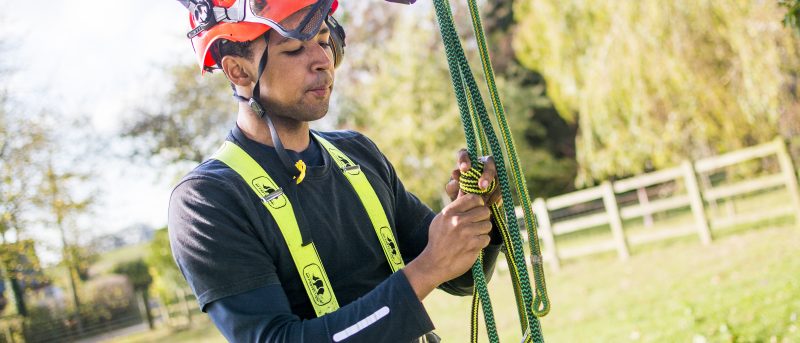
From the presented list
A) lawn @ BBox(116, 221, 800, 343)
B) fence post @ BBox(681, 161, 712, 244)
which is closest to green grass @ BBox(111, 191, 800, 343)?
lawn @ BBox(116, 221, 800, 343)

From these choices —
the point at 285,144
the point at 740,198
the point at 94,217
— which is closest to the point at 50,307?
the point at 94,217

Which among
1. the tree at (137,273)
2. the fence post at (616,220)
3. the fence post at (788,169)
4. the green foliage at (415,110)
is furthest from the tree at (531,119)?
the tree at (137,273)

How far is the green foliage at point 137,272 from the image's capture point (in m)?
29.0

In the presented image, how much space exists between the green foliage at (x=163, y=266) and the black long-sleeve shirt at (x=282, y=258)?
23.6m

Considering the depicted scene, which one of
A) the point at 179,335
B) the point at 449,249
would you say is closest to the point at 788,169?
the point at 449,249

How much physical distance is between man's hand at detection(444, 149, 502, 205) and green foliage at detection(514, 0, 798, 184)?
8640 mm

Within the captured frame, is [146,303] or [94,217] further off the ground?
[94,217]

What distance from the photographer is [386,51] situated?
A: 21.5 meters

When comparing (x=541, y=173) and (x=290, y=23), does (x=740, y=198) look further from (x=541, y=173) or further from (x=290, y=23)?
(x=290, y=23)

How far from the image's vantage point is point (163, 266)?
25.4 meters

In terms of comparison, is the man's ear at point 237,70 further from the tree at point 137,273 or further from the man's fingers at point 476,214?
the tree at point 137,273

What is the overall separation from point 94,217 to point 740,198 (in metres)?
16.2

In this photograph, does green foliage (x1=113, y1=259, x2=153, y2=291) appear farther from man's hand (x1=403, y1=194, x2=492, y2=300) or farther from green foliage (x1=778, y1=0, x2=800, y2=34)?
man's hand (x1=403, y1=194, x2=492, y2=300)

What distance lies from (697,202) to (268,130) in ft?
33.2
